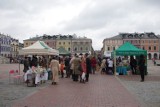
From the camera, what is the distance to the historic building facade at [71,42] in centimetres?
11206

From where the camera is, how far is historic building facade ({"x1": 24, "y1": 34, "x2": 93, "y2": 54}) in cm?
11206

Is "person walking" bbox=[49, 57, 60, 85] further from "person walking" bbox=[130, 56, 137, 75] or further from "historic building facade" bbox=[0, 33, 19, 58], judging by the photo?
"historic building facade" bbox=[0, 33, 19, 58]

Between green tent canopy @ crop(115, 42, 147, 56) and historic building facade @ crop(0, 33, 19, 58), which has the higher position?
historic building facade @ crop(0, 33, 19, 58)

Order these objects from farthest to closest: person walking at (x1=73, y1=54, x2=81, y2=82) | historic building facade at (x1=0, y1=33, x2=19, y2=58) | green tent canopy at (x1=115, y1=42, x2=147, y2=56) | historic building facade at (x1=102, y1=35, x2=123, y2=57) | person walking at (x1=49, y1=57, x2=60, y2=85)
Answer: historic building facade at (x1=102, y1=35, x2=123, y2=57) → historic building facade at (x1=0, y1=33, x2=19, y2=58) → green tent canopy at (x1=115, y1=42, x2=147, y2=56) → person walking at (x1=73, y1=54, x2=81, y2=82) → person walking at (x1=49, y1=57, x2=60, y2=85)

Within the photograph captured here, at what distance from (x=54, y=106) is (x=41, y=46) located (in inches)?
420

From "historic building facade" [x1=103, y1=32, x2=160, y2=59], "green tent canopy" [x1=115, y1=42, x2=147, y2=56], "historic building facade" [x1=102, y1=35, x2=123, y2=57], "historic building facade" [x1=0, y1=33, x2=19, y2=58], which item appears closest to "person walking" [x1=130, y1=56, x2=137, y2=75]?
"green tent canopy" [x1=115, y1=42, x2=147, y2=56]

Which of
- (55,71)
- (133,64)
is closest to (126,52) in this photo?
(133,64)

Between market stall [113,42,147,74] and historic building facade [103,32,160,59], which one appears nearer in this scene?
market stall [113,42,147,74]

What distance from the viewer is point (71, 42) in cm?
11419

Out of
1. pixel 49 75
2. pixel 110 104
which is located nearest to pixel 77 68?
pixel 49 75

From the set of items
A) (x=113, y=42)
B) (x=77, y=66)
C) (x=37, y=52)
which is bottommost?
(x=77, y=66)

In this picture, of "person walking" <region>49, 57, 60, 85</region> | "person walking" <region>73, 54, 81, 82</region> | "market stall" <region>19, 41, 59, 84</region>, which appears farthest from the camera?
"person walking" <region>73, 54, 81, 82</region>

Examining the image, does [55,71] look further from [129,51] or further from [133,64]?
[133,64]

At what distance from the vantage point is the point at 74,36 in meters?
117
